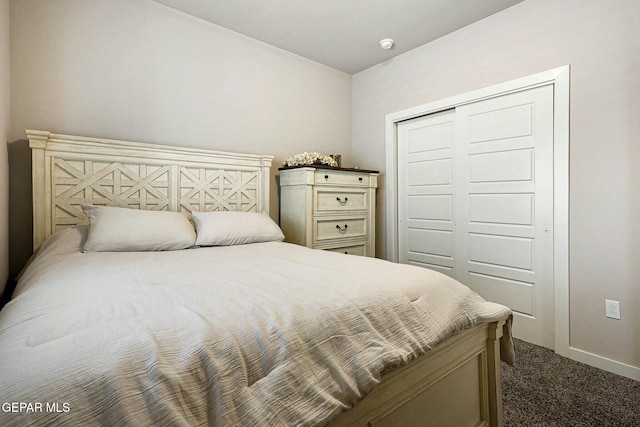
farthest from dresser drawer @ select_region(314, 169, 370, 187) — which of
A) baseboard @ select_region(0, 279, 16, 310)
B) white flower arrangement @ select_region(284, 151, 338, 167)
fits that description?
baseboard @ select_region(0, 279, 16, 310)

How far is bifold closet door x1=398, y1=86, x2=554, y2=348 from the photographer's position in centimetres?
232

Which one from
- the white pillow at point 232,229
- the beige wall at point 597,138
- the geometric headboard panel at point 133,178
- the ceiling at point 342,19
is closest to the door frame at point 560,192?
the beige wall at point 597,138

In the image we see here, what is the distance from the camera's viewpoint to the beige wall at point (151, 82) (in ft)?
6.51

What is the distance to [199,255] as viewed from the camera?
5.58 feet

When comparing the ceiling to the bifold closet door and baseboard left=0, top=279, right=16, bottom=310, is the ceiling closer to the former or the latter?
the bifold closet door

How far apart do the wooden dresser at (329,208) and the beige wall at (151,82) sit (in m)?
0.32

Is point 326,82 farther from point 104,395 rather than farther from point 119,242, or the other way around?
point 104,395

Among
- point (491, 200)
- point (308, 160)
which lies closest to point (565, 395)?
point (491, 200)

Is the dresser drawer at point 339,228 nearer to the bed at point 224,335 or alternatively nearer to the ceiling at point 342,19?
the bed at point 224,335

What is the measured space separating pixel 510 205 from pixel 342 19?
208cm

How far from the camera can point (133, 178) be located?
223cm

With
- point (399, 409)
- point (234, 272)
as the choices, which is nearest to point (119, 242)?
point (234, 272)

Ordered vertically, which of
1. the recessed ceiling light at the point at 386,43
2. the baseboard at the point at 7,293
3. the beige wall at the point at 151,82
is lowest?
the baseboard at the point at 7,293

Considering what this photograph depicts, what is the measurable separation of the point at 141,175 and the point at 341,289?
193 cm
